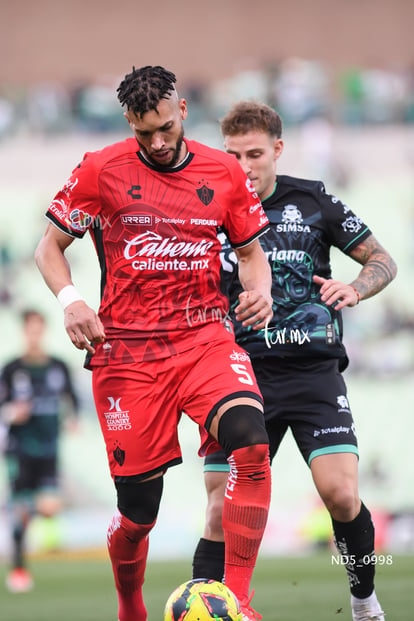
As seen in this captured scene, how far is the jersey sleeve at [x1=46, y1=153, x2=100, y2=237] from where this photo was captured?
4.62 meters

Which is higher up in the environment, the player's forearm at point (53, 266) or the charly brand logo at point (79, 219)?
the charly brand logo at point (79, 219)

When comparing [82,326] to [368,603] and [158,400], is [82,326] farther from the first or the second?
[368,603]

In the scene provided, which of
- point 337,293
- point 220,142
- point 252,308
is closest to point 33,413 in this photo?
point 337,293

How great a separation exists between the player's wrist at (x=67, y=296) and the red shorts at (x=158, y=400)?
0.41 metres

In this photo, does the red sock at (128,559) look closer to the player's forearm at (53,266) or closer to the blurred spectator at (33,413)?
the player's forearm at (53,266)

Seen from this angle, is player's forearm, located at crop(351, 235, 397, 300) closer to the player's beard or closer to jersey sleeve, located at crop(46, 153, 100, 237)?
the player's beard

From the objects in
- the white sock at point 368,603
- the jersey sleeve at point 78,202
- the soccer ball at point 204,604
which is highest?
the jersey sleeve at point 78,202

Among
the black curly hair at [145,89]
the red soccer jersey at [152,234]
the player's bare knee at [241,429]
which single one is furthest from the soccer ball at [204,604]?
the black curly hair at [145,89]

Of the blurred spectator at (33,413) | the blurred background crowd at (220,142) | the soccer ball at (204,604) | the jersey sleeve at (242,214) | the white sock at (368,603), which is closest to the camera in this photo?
the soccer ball at (204,604)

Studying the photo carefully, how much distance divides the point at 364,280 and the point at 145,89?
1.58 m

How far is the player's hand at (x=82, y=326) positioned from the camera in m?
4.46

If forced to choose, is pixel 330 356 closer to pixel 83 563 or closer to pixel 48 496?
pixel 48 496

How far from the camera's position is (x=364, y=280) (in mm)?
5352

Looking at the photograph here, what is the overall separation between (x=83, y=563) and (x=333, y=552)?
122 inches
